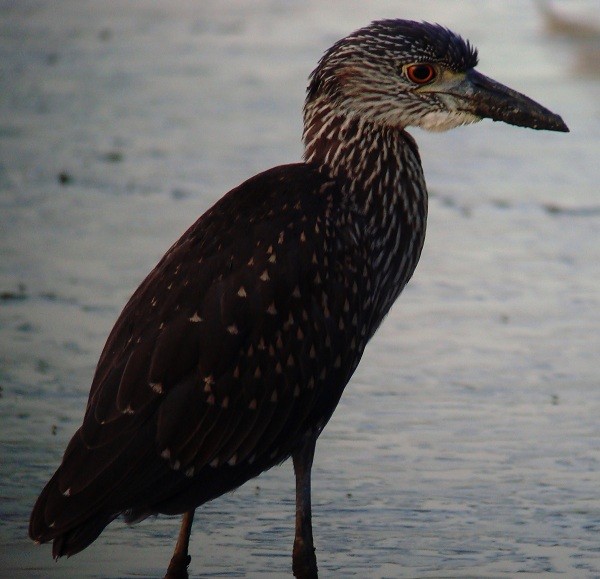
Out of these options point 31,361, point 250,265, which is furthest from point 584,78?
point 250,265

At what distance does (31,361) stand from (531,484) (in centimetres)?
270

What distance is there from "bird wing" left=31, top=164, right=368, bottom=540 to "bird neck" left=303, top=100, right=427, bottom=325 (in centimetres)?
22

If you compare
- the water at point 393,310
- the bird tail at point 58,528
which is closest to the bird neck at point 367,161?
the water at point 393,310

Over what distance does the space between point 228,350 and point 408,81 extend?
4.91 ft

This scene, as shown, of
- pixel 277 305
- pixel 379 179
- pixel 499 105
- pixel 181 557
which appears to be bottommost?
pixel 181 557

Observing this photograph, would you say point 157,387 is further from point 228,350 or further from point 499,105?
A: point 499,105

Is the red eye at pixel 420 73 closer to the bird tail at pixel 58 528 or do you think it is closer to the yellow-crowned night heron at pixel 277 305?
the yellow-crowned night heron at pixel 277 305

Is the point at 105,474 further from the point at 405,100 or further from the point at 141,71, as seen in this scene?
the point at 141,71

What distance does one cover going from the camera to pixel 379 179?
272 inches

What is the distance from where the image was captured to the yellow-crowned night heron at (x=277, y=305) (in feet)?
19.6

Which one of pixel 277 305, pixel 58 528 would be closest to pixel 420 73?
pixel 277 305

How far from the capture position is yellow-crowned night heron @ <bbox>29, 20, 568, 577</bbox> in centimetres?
599

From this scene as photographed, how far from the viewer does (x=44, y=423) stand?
7.89m

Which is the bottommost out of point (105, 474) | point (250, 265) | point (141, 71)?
point (141, 71)
